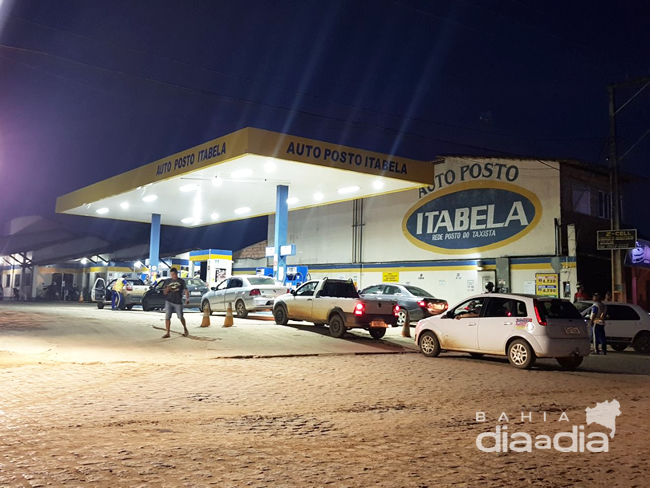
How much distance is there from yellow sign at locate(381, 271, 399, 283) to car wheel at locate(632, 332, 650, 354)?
15754mm

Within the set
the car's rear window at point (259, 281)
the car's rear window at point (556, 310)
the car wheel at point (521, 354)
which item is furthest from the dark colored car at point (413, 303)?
the car's rear window at point (556, 310)

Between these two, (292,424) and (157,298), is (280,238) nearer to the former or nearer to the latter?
(157,298)

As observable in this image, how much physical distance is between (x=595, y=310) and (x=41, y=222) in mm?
48924

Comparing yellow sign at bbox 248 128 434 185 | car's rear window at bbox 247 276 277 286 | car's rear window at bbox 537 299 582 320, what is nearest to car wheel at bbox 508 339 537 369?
car's rear window at bbox 537 299 582 320

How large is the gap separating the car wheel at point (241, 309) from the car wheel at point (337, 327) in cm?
599

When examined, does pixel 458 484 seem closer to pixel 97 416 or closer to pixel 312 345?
pixel 97 416

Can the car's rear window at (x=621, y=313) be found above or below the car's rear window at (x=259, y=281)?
below

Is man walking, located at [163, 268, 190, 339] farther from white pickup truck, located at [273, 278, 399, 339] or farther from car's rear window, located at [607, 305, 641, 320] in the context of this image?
car's rear window, located at [607, 305, 641, 320]

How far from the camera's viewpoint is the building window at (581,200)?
26.0 meters

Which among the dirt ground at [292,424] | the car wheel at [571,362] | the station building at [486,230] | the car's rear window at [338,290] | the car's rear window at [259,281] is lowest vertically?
the dirt ground at [292,424]

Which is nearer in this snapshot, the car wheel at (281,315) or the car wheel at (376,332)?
the car wheel at (376,332)

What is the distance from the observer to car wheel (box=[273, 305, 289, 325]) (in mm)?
19347

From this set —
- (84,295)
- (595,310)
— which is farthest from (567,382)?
(84,295)

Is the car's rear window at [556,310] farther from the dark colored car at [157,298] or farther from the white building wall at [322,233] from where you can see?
the white building wall at [322,233]
